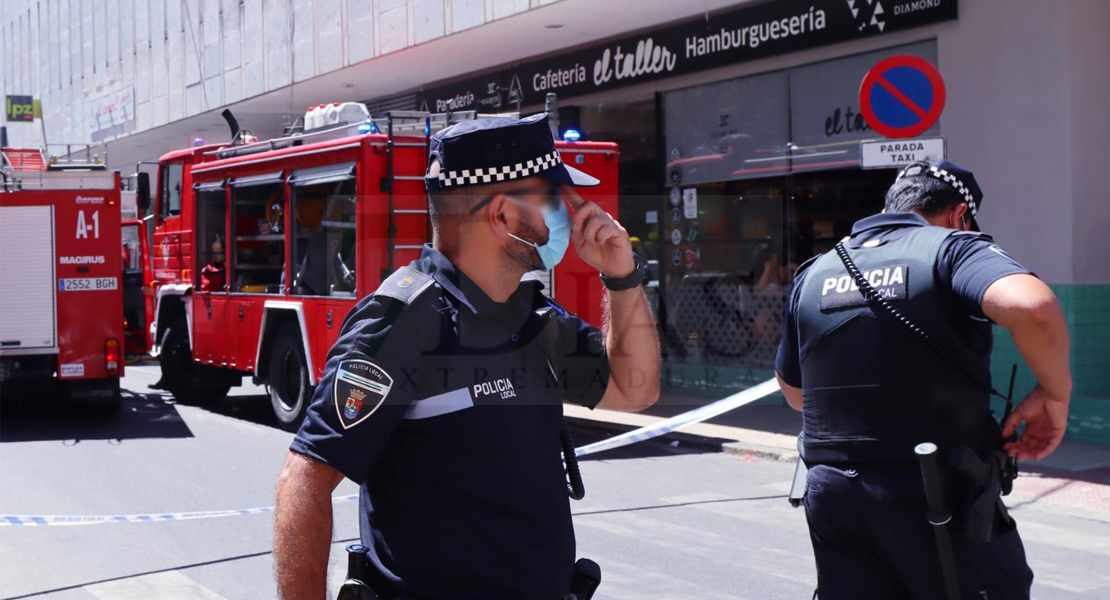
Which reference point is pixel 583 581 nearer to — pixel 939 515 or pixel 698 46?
pixel 939 515

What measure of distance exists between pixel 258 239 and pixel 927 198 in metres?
9.82

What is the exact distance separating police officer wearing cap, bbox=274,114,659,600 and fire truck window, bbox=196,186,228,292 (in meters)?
11.0

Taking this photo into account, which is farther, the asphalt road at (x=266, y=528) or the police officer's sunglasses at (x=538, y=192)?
the asphalt road at (x=266, y=528)

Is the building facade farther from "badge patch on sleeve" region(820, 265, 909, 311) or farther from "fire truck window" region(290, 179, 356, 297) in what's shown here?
"badge patch on sleeve" region(820, 265, 909, 311)

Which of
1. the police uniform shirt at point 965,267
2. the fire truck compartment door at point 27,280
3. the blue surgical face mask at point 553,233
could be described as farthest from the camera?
the fire truck compartment door at point 27,280

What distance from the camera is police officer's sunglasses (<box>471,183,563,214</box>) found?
97.0 inches

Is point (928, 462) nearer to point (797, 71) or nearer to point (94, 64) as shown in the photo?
point (797, 71)

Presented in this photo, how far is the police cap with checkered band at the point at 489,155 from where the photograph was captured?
242 cm

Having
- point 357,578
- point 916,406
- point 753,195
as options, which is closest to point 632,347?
point 357,578

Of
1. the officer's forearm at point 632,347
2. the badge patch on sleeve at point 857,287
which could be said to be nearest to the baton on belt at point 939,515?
the badge patch on sleeve at point 857,287

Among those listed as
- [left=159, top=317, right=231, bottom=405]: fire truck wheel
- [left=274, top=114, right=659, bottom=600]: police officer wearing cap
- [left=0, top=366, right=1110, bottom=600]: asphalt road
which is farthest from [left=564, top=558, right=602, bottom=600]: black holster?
[left=159, top=317, right=231, bottom=405]: fire truck wheel

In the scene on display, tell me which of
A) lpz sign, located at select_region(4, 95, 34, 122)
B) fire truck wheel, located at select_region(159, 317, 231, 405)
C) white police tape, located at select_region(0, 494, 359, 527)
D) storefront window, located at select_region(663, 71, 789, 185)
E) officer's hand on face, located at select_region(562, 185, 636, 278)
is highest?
lpz sign, located at select_region(4, 95, 34, 122)

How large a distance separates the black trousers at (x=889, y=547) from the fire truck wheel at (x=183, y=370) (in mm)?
12213

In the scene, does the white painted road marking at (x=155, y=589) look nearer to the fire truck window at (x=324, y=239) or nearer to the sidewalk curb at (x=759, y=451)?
the fire truck window at (x=324, y=239)
